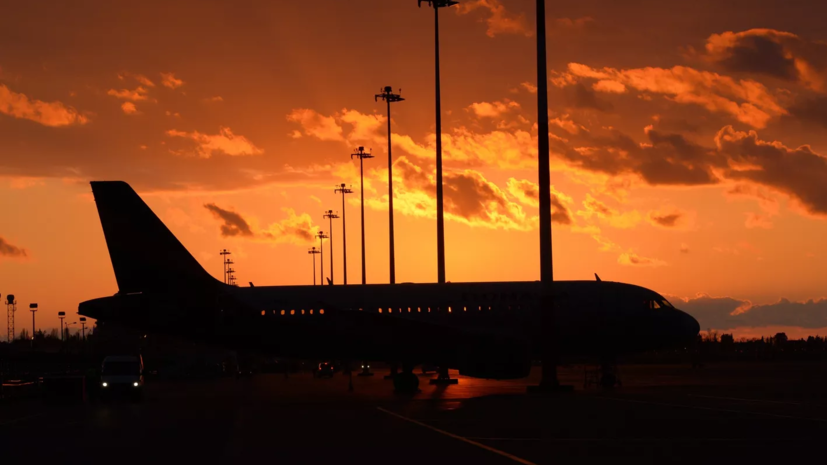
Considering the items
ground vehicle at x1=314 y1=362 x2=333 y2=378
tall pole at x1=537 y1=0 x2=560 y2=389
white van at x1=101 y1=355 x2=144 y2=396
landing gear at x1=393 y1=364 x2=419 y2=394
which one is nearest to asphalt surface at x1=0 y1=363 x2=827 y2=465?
tall pole at x1=537 y1=0 x2=560 y2=389

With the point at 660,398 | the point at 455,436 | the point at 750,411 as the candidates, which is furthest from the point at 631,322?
the point at 455,436

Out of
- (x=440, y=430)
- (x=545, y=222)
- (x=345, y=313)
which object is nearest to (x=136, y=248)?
(x=345, y=313)

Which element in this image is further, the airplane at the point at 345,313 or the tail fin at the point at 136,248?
the tail fin at the point at 136,248

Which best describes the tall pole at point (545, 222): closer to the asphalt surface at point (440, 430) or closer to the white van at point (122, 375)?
the asphalt surface at point (440, 430)

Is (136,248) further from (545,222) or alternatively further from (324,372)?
(324,372)

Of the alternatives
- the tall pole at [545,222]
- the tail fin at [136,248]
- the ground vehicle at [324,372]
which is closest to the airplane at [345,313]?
the tail fin at [136,248]

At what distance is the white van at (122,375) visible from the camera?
4675cm

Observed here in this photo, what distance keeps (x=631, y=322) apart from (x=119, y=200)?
24557mm

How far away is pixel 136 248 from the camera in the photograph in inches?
1866

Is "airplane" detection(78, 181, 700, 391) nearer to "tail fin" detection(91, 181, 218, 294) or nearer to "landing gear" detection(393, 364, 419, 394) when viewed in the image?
"tail fin" detection(91, 181, 218, 294)

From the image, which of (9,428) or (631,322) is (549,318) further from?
(9,428)

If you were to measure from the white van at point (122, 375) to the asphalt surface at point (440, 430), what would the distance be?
5543 millimetres

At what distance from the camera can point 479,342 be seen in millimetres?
46875

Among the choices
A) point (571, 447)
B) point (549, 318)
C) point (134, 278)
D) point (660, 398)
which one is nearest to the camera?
point (571, 447)
